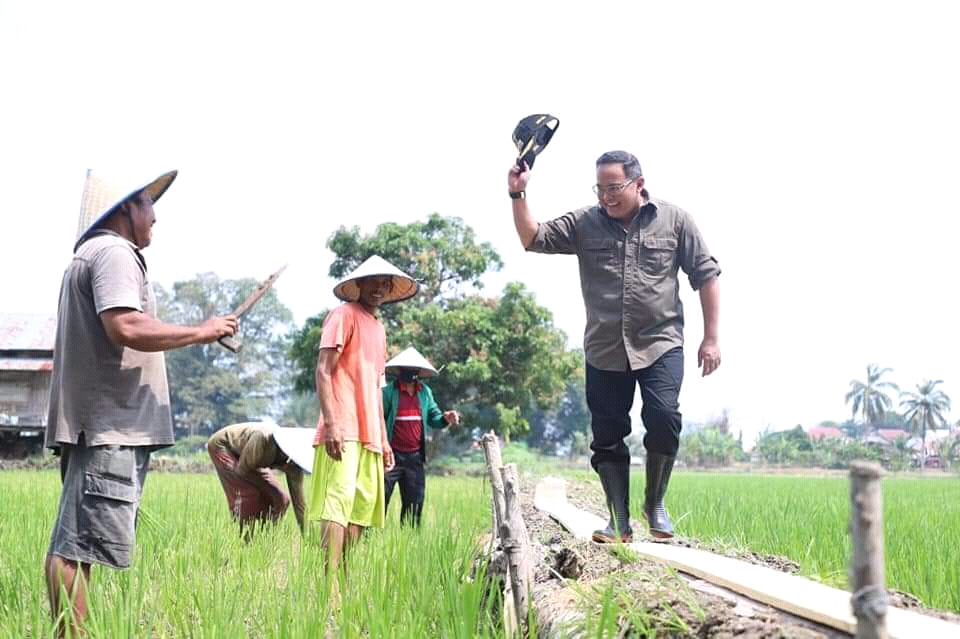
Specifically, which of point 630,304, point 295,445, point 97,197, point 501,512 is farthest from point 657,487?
point 97,197

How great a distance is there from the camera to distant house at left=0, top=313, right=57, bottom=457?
62.9 ft

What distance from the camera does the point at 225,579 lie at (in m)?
2.81

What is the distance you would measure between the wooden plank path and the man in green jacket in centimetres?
228

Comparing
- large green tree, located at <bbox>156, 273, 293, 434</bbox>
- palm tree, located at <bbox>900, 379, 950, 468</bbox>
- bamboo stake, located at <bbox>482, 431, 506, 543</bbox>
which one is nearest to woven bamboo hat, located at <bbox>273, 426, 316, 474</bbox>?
bamboo stake, located at <bbox>482, 431, 506, 543</bbox>

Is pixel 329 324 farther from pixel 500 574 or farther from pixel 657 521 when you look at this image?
pixel 657 521

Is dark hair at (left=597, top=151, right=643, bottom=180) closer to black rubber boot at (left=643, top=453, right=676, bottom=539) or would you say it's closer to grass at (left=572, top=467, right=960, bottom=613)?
black rubber boot at (left=643, top=453, right=676, bottom=539)

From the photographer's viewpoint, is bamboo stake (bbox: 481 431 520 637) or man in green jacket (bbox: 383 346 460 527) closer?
bamboo stake (bbox: 481 431 520 637)

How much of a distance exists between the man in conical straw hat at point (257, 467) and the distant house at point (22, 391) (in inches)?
622

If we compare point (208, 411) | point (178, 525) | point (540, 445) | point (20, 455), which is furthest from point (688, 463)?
point (178, 525)

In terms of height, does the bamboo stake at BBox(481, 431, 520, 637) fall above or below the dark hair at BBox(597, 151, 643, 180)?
below

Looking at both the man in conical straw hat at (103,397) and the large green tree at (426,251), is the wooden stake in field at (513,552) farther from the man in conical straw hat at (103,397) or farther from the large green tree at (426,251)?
the large green tree at (426,251)

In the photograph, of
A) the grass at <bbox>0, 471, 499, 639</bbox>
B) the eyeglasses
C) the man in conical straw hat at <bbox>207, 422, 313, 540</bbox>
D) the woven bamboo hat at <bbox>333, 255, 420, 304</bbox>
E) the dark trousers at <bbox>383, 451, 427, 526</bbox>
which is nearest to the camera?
the grass at <bbox>0, 471, 499, 639</bbox>

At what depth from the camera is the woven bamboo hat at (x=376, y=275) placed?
3.73 metres

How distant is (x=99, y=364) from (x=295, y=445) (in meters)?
2.25
